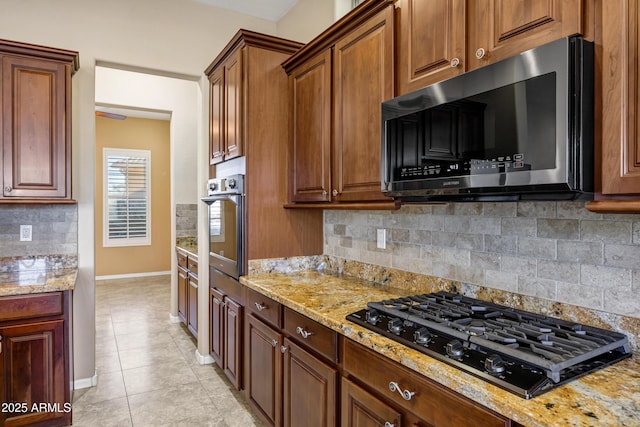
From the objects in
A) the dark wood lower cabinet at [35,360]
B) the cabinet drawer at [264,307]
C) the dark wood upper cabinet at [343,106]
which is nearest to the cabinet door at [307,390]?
the cabinet drawer at [264,307]

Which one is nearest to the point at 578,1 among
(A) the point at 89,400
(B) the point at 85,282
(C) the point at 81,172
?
(C) the point at 81,172

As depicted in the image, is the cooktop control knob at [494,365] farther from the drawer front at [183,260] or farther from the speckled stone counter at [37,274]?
the drawer front at [183,260]

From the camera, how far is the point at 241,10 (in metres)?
3.52

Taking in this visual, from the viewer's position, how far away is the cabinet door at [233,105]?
268cm

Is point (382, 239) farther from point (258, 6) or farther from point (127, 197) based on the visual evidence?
point (127, 197)

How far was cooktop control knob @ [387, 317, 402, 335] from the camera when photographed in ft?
4.65

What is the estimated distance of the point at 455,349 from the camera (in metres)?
1.20

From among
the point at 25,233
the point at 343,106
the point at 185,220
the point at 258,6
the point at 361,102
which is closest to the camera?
the point at 361,102

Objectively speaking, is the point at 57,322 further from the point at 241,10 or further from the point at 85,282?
the point at 241,10

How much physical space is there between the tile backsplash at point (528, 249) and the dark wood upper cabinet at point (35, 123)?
87.5 inches

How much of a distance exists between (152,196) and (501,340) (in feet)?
23.9

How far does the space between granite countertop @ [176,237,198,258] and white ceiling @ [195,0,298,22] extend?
2298 millimetres

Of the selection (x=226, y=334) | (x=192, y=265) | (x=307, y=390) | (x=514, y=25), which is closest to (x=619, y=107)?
(x=514, y=25)

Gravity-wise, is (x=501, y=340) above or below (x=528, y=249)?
below
